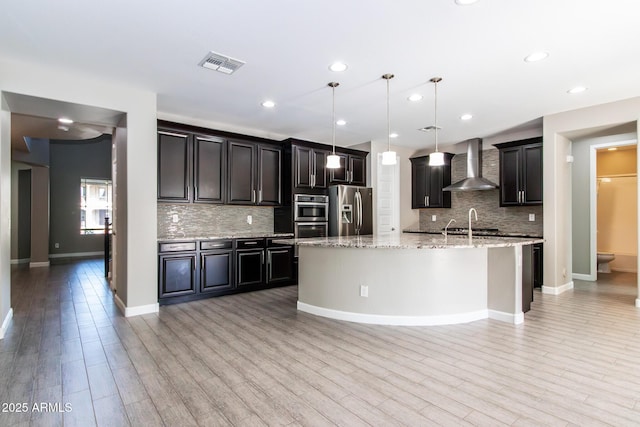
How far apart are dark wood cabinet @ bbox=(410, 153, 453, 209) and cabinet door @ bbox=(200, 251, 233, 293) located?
4.31m

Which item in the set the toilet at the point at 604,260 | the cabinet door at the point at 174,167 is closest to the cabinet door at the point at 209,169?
the cabinet door at the point at 174,167

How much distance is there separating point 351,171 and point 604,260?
5.29m

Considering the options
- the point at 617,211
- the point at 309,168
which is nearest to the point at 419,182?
the point at 309,168

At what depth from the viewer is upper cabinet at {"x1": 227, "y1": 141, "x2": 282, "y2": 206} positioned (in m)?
5.38

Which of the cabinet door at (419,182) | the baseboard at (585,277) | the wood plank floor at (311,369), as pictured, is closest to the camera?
the wood plank floor at (311,369)

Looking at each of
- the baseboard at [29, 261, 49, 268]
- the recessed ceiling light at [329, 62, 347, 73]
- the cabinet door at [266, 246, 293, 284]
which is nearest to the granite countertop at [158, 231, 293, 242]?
the cabinet door at [266, 246, 293, 284]

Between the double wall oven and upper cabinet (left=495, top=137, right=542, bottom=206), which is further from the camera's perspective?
the double wall oven

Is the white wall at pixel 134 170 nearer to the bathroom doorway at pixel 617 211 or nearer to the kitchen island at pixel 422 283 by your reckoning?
the kitchen island at pixel 422 283

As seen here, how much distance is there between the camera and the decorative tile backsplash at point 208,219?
5102mm

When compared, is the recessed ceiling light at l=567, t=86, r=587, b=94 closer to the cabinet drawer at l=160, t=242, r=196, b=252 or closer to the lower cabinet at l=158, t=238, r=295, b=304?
the lower cabinet at l=158, t=238, r=295, b=304

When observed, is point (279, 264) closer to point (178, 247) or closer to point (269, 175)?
point (269, 175)

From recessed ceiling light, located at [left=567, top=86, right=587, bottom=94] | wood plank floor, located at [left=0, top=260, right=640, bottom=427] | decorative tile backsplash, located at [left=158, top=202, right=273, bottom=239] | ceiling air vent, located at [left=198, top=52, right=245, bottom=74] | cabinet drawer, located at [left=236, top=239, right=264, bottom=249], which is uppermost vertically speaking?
recessed ceiling light, located at [left=567, top=86, right=587, bottom=94]

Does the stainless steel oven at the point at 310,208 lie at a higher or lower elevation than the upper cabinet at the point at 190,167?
lower

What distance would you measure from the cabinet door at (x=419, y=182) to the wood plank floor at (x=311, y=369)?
3587 mm
